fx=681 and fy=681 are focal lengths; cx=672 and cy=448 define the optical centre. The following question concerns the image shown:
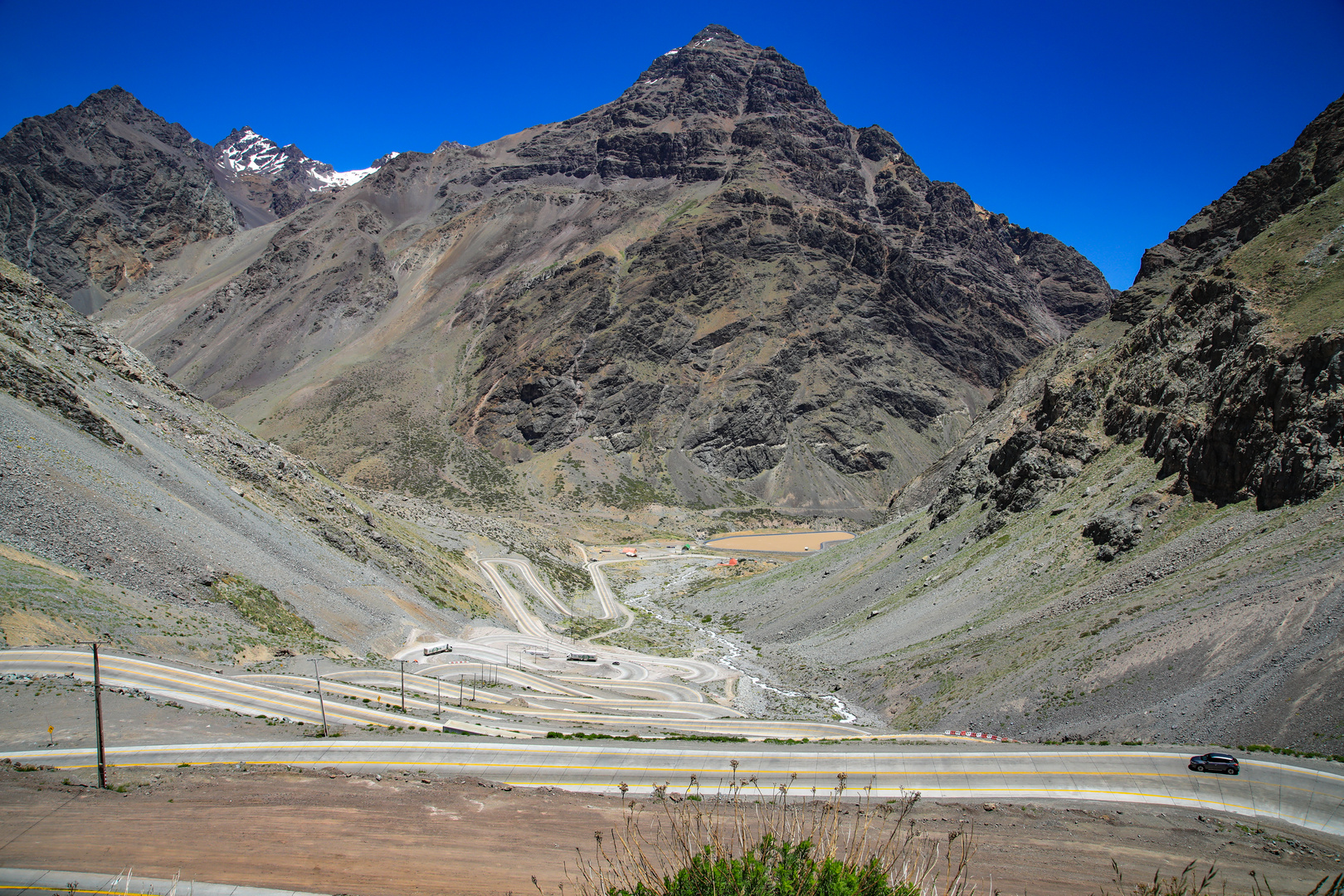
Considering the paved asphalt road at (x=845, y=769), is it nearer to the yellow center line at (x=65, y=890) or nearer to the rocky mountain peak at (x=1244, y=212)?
the yellow center line at (x=65, y=890)

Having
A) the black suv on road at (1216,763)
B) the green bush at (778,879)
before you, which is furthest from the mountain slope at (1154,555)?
the green bush at (778,879)

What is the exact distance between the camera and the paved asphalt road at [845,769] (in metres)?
20.1

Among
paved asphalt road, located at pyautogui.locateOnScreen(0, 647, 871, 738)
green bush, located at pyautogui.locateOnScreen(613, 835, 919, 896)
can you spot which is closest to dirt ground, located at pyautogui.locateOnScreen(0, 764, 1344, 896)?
green bush, located at pyautogui.locateOnScreen(613, 835, 919, 896)

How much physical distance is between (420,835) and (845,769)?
46.8ft

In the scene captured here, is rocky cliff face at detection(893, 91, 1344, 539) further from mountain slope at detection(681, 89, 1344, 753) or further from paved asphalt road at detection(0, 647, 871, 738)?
paved asphalt road at detection(0, 647, 871, 738)

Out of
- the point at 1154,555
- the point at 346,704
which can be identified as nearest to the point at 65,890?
the point at 346,704

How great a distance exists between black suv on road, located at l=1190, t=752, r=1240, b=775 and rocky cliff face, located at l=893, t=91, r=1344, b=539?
1851 centimetres

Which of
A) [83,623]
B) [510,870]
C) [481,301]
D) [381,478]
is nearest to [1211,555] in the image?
[510,870]

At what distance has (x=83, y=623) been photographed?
28281 mm

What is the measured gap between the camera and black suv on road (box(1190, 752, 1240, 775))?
2138 cm

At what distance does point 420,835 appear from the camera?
16.3m

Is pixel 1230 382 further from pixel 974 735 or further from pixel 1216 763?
pixel 1216 763

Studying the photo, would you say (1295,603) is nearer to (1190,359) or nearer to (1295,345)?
(1295,345)

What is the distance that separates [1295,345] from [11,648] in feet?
200
